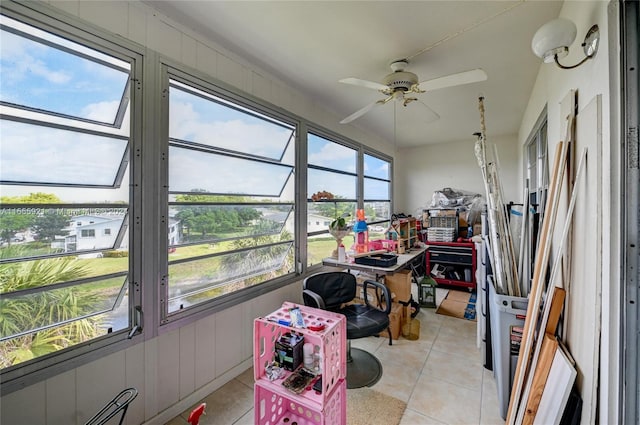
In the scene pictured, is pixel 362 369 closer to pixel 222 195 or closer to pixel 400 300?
pixel 400 300

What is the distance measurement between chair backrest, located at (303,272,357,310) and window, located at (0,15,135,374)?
1.34 meters

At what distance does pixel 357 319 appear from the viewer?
85.0 inches

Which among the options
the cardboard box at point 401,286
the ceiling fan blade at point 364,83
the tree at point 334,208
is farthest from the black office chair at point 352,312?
the ceiling fan blade at point 364,83

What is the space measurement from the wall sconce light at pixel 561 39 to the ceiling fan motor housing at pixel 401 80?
0.95 metres

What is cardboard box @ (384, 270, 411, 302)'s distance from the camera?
2.82 meters

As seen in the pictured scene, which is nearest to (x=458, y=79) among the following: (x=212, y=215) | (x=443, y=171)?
(x=212, y=215)

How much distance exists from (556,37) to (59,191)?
2.46m

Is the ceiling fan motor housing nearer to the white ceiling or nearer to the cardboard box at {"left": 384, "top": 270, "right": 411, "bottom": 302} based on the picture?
the white ceiling

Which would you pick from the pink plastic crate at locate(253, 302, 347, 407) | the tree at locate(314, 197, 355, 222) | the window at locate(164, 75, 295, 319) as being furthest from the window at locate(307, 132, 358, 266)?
the pink plastic crate at locate(253, 302, 347, 407)

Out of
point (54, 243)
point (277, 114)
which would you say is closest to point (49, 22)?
point (54, 243)

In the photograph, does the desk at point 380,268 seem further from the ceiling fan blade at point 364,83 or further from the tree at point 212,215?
the ceiling fan blade at point 364,83

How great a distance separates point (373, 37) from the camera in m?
1.89

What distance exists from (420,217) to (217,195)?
433cm

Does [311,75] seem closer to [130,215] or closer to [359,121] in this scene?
[359,121]
